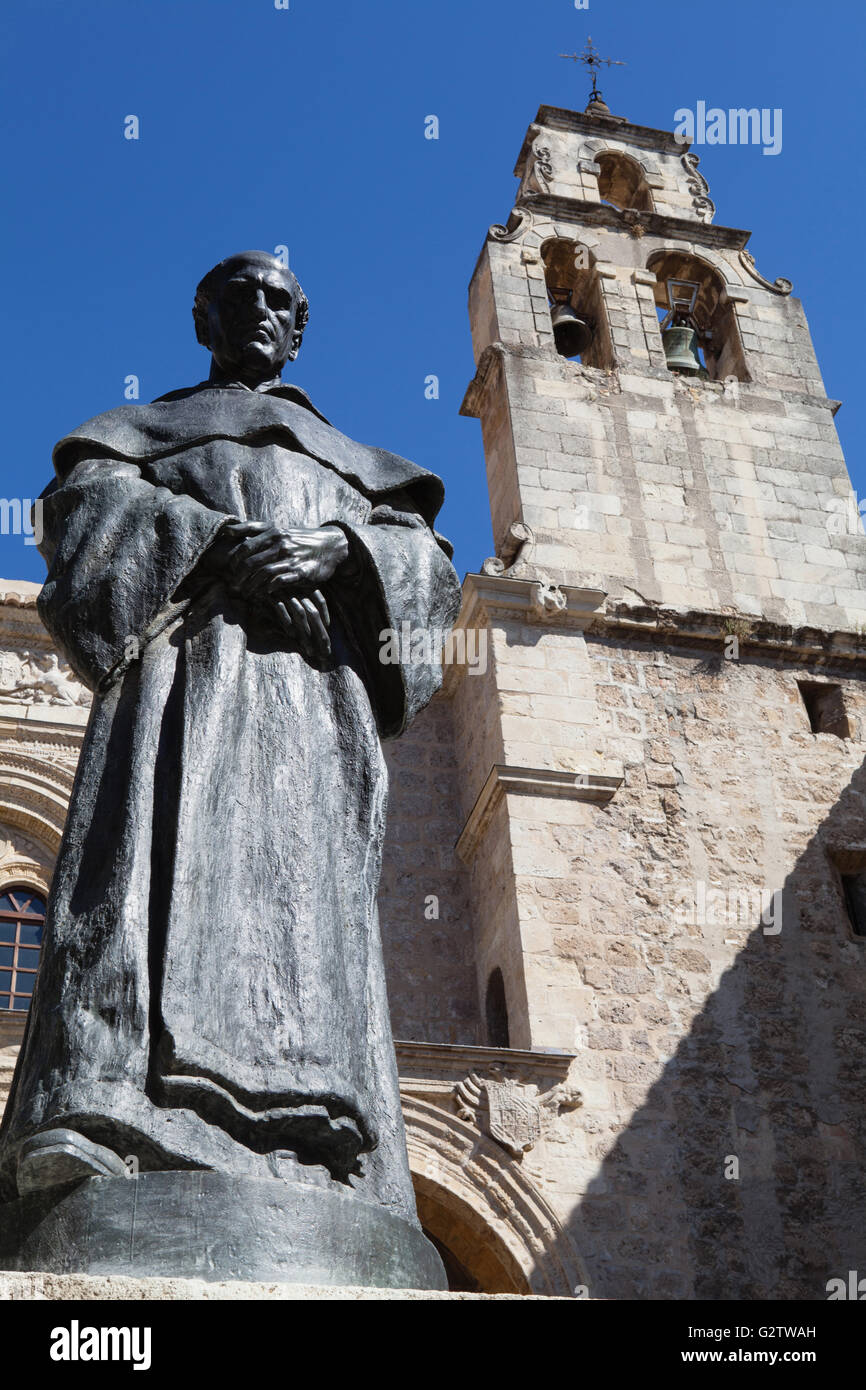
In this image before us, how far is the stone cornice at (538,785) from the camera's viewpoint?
11.1 m

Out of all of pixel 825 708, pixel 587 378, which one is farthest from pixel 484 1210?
pixel 587 378

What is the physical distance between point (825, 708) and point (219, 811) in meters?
10.4

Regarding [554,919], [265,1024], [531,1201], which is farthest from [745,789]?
[265,1024]

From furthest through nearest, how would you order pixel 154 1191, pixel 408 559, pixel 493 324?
pixel 493 324
pixel 408 559
pixel 154 1191

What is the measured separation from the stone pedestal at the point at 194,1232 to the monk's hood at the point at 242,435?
174 cm

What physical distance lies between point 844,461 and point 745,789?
4.36 metres

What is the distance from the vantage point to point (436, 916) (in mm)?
11812

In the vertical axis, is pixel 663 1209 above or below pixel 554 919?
below

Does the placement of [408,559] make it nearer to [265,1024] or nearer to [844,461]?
[265,1024]

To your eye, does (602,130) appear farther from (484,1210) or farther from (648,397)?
(484,1210)

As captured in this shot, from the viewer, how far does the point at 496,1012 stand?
11023mm

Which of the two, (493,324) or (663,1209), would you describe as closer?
(663,1209)

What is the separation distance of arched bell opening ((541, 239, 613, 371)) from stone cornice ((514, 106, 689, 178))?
64.1 inches

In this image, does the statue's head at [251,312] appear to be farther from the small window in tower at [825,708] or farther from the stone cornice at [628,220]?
the stone cornice at [628,220]
